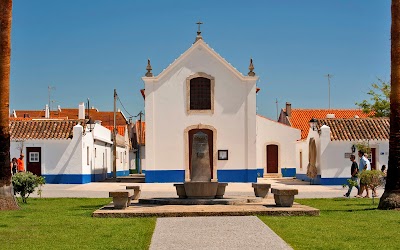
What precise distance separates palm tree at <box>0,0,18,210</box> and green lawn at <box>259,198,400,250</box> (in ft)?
20.5

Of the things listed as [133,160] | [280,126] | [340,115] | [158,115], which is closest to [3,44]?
[158,115]

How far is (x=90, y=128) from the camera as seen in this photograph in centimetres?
3578

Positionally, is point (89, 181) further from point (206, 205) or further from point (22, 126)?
point (206, 205)

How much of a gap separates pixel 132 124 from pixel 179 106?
117 feet

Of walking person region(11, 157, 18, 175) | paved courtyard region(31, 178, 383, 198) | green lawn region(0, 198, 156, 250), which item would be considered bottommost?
paved courtyard region(31, 178, 383, 198)

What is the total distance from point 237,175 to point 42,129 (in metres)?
10.3

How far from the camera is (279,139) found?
1666 inches

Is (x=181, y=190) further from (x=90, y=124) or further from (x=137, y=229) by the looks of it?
(x=90, y=124)

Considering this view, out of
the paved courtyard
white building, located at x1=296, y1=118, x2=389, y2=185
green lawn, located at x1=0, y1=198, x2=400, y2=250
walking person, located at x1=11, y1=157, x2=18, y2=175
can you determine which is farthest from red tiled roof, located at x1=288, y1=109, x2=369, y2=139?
green lawn, located at x1=0, y1=198, x2=400, y2=250

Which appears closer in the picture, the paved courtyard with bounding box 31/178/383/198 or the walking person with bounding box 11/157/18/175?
the paved courtyard with bounding box 31/178/383/198

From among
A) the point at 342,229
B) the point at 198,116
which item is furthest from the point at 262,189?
the point at 198,116

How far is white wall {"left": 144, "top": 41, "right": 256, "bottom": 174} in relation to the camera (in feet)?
112

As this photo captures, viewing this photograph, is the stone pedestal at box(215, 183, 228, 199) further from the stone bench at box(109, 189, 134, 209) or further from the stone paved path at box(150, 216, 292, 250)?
the stone paved path at box(150, 216, 292, 250)

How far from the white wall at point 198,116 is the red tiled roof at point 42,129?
13.8ft
